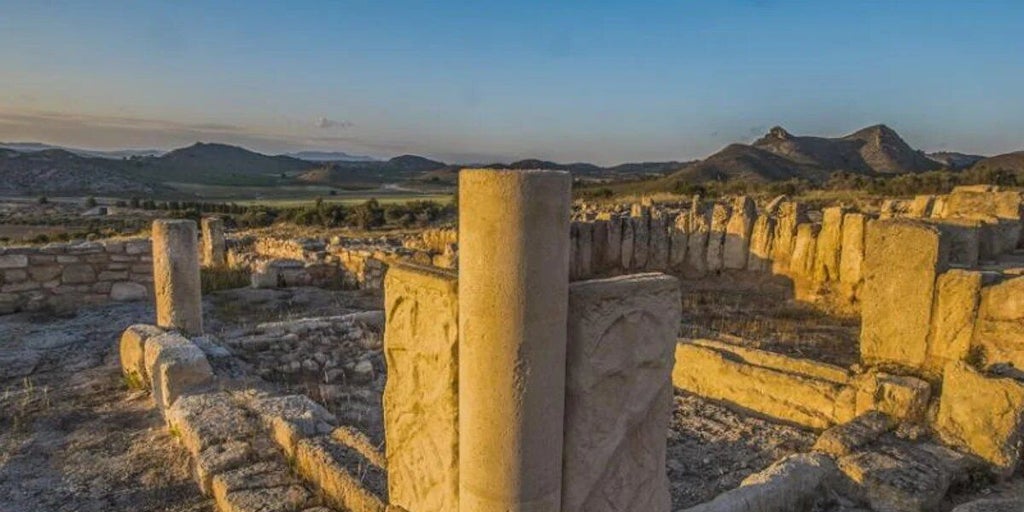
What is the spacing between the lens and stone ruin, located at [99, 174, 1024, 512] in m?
2.79

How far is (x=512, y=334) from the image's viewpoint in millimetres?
2730

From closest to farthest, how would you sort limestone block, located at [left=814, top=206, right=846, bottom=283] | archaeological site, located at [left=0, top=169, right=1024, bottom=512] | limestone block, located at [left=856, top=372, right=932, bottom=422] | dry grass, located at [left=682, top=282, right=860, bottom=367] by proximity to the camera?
1. archaeological site, located at [left=0, top=169, right=1024, bottom=512]
2. limestone block, located at [left=856, top=372, right=932, bottom=422]
3. dry grass, located at [left=682, top=282, right=860, bottom=367]
4. limestone block, located at [left=814, top=206, right=846, bottom=283]

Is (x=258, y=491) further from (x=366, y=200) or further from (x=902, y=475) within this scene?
(x=366, y=200)

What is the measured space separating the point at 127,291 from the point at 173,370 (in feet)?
18.0

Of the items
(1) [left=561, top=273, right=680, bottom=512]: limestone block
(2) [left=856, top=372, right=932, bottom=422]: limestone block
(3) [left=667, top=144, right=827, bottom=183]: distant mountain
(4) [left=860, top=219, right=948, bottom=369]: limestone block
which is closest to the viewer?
(1) [left=561, top=273, right=680, bottom=512]: limestone block

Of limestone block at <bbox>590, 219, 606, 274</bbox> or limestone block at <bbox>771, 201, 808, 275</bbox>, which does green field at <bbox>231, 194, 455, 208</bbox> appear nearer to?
limestone block at <bbox>590, 219, 606, 274</bbox>

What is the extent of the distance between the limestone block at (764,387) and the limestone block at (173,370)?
5.55 m

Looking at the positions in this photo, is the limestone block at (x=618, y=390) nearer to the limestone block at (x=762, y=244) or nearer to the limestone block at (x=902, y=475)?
the limestone block at (x=902, y=475)

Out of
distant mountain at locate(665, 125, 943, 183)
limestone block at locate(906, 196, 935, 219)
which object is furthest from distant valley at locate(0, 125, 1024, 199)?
limestone block at locate(906, 196, 935, 219)

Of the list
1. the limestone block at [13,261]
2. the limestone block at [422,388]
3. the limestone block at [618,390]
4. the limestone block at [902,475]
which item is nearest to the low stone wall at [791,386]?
the limestone block at [902,475]

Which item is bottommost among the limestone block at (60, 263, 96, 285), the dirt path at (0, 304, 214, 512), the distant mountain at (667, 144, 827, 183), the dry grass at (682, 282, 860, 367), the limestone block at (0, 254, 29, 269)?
the dry grass at (682, 282, 860, 367)

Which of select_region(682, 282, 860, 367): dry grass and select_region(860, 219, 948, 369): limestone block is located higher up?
select_region(860, 219, 948, 369): limestone block

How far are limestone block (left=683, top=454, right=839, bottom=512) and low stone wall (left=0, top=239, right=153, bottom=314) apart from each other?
993cm

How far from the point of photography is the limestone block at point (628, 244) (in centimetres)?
1477
